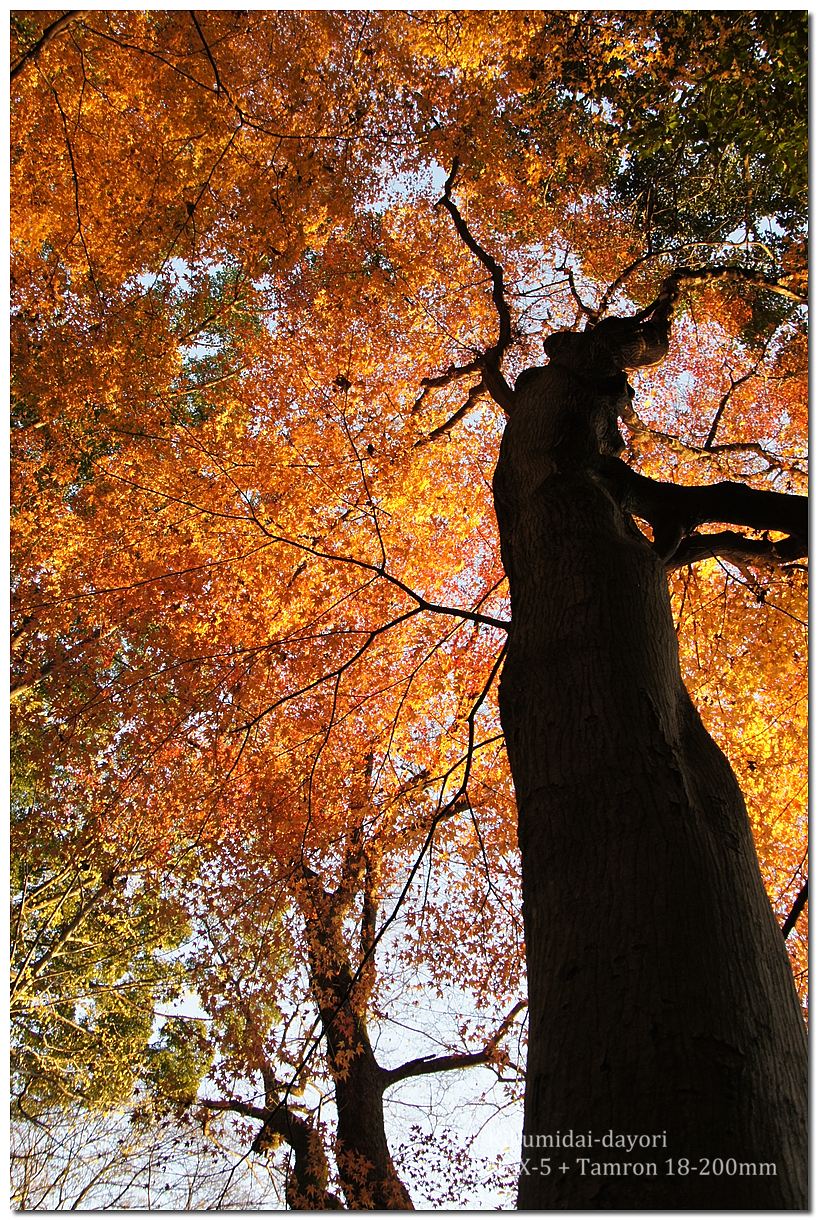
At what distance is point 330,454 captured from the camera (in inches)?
278

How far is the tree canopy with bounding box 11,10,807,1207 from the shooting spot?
5.75 m

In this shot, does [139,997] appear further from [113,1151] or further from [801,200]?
[801,200]

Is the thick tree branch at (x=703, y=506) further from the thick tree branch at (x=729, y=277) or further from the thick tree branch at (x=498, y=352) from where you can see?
the thick tree branch at (x=729, y=277)

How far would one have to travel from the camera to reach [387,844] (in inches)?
250

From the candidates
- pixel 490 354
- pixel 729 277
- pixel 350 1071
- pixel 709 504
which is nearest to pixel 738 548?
pixel 709 504

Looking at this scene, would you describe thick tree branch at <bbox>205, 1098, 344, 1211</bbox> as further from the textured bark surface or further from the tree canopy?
the textured bark surface

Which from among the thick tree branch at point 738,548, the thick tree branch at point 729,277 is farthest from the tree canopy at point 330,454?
the thick tree branch at point 738,548

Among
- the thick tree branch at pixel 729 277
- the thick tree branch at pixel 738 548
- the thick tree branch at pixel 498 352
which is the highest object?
the thick tree branch at pixel 729 277

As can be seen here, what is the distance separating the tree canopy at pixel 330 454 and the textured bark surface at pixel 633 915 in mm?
2926

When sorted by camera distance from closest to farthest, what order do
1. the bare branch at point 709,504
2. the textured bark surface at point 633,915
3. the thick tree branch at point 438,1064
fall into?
1. the textured bark surface at point 633,915
2. the bare branch at point 709,504
3. the thick tree branch at point 438,1064

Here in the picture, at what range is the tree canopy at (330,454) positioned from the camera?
5754 millimetres

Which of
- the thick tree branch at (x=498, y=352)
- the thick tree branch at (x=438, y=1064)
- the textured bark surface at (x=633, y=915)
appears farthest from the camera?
the thick tree branch at (x=438, y=1064)

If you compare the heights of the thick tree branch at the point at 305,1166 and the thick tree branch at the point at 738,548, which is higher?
the thick tree branch at the point at 738,548

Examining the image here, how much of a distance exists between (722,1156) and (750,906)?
59 centimetres
